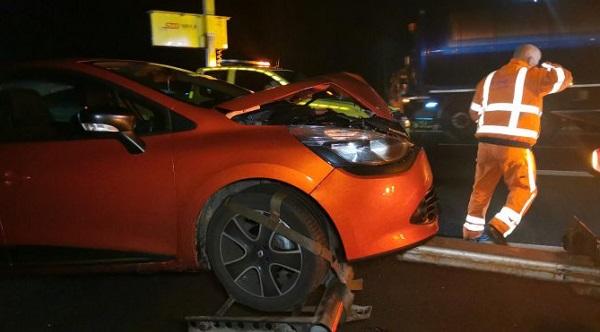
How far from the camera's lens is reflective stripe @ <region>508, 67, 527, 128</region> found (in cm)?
441

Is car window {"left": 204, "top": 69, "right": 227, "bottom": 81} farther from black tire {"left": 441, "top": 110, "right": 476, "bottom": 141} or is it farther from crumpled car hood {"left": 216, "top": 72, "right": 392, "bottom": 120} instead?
crumpled car hood {"left": 216, "top": 72, "right": 392, "bottom": 120}

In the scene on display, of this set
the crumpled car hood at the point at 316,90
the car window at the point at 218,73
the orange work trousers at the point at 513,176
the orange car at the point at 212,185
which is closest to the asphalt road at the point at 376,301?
the orange car at the point at 212,185

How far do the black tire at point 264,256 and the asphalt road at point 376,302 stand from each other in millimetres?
399

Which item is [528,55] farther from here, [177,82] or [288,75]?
[288,75]

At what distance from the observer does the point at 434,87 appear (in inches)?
466

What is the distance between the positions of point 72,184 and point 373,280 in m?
2.10

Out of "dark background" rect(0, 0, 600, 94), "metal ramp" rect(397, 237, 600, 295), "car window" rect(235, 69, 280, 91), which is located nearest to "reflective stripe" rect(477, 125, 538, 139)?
"metal ramp" rect(397, 237, 600, 295)

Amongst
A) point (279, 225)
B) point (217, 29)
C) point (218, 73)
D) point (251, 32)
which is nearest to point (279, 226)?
point (279, 225)

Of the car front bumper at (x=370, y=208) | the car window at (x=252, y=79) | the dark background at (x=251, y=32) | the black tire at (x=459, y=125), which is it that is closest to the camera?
the car front bumper at (x=370, y=208)

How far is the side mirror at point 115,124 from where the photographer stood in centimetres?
306

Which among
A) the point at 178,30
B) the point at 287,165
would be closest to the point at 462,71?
the point at 178,30

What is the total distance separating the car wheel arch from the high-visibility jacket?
209 cm

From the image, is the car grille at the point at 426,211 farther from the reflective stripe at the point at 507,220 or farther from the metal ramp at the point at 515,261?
the reflective stripe at the point at 507,220

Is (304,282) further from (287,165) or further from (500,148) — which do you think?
(500,148)
